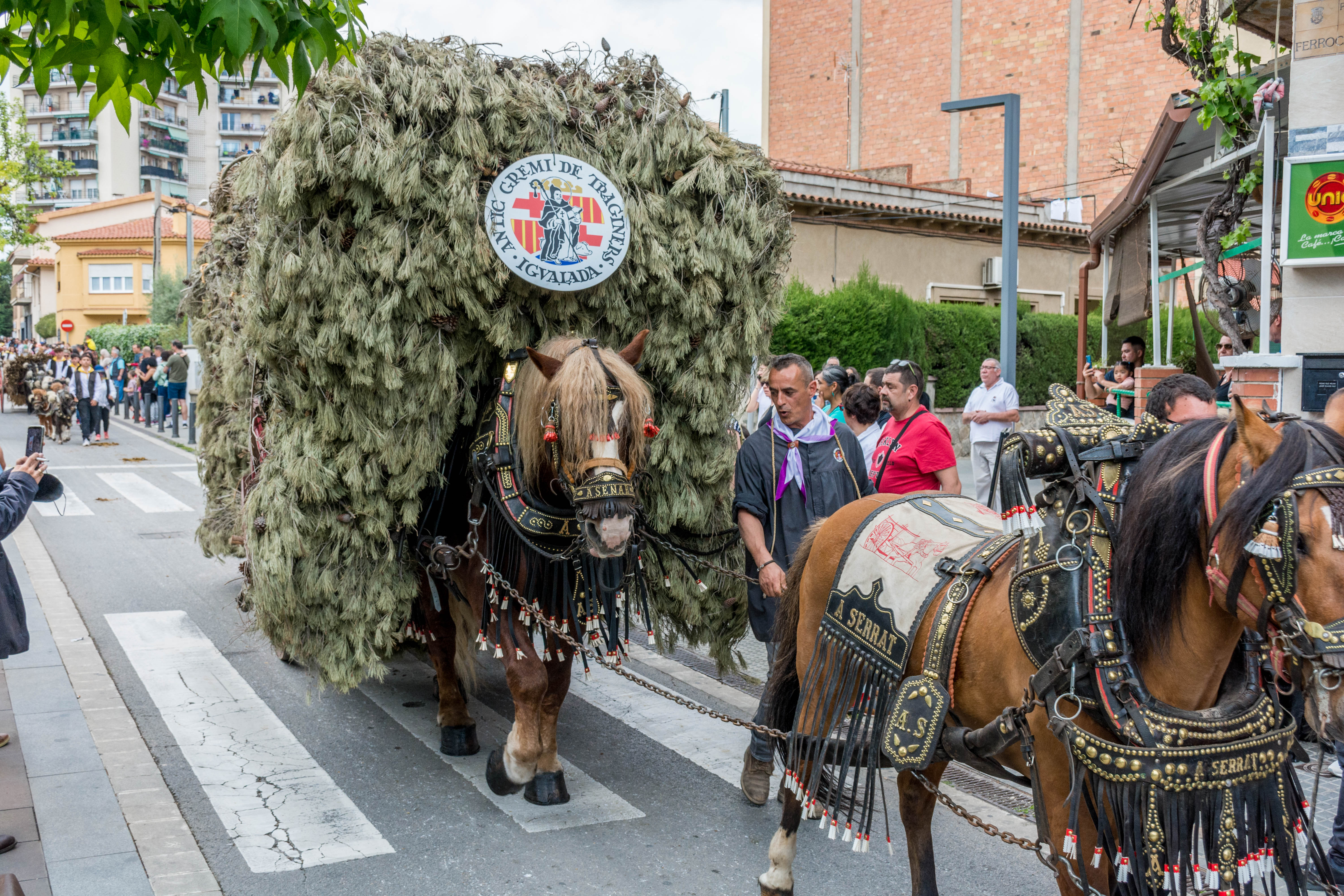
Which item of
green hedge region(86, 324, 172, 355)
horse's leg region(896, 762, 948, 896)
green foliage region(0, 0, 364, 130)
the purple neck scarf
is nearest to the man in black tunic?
the purple neck scarf

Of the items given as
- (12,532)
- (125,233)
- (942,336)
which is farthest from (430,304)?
(125,233)

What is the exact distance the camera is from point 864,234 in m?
20.3

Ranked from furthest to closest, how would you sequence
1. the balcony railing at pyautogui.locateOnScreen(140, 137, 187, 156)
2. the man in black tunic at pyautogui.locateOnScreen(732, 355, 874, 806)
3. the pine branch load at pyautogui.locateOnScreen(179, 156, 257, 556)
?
the balcony railing at pyautogui.locateOnScreen(140, 137, 187, 156)
the pine branch load at pyautogui.locateOnScreen(179, 156, 257, 556)
the man in black tunic at pyautogui.locateOnScreen(732, 355, 874, 806)

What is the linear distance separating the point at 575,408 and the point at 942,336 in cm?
1596

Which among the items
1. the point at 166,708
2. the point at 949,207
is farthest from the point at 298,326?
the point at 949,207

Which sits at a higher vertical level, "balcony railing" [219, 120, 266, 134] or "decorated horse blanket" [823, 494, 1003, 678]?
"balcony railing" [219, 120, 266, 134]

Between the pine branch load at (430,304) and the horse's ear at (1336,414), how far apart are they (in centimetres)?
313

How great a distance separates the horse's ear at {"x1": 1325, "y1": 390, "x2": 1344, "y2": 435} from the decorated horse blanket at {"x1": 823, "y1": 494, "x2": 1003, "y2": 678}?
3.47 feet

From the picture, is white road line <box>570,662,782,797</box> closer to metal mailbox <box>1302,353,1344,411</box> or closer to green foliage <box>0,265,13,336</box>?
metal mailbox <box>1302,353,1344,411</box>

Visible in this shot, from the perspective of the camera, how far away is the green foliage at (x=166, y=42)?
3.23 meters

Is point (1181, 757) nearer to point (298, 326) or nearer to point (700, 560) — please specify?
point (700, 560)

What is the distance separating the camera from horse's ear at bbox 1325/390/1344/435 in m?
2.20

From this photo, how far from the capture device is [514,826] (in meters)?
4.39

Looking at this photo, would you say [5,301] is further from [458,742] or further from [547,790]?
Answer: [547,790]
